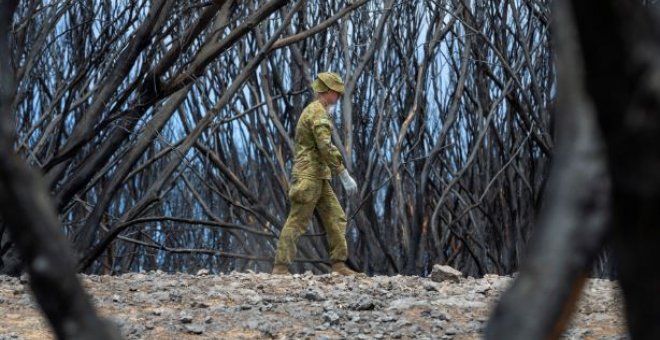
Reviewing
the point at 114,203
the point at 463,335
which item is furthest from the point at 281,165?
the point at 463,335

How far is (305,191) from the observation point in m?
9.77

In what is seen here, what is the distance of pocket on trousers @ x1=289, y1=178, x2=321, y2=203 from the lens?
32.1 ft

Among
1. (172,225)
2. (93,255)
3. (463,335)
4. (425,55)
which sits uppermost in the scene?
(425,55)

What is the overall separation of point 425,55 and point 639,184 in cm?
1538

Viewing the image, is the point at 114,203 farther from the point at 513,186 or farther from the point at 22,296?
the point at 22,296

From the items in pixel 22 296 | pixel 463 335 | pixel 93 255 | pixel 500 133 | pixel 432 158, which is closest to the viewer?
pixel 463 335

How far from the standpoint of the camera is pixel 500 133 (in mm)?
19250

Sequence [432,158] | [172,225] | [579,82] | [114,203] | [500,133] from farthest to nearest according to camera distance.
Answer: [172,225] → [114,203] → [500,133] → [432,158] → [579,82]

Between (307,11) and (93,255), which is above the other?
(307,11)

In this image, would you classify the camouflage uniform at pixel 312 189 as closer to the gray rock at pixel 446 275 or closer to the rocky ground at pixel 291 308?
the gray rock at pixel 446 275

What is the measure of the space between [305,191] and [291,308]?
9.87 ft

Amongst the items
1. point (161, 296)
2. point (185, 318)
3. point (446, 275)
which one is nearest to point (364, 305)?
point (185, 318)

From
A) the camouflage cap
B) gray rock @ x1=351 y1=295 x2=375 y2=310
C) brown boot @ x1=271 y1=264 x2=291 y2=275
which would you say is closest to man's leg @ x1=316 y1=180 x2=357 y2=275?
brown boot @ x1=271 y1=264 x2=291 y2=275

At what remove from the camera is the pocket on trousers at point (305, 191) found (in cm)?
977
